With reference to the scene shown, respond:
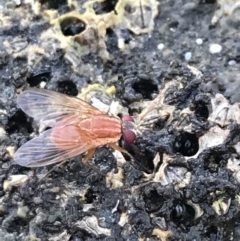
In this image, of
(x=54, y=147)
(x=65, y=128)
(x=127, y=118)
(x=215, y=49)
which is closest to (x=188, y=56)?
(x=215, y=49)

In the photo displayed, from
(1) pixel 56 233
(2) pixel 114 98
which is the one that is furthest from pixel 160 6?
(1) pixel 56 233

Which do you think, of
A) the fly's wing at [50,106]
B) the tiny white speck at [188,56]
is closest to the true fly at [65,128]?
the fly's wing at [50,106]

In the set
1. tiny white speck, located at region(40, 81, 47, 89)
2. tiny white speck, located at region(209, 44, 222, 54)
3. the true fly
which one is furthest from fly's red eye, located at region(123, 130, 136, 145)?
tiny white speck, located at region(209, 44, 222, 54)

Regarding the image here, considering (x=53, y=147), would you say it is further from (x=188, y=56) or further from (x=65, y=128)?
(x=188, y=56)

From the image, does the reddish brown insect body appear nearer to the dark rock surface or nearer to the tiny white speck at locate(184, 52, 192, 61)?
Result: the dark rock surface

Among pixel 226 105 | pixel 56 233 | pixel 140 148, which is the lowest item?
pixel 56 233

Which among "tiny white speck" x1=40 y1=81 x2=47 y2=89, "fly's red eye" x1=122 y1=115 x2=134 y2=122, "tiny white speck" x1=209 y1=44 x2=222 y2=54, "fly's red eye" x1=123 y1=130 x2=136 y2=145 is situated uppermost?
"tiny white speck" x1=209 y1=44 x2=222 y2=54

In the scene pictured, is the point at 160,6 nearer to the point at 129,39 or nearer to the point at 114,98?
the point at 129,39

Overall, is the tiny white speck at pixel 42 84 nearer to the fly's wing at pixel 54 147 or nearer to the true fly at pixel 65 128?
the true fly at pixel 65 128
